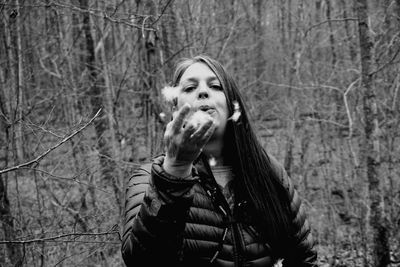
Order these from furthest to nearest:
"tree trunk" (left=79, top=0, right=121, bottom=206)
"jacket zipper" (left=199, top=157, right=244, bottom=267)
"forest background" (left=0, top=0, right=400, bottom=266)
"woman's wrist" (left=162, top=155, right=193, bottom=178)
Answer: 1. "tree trunk" (left=79, top=0, right=121, bottom=206)
2. "forest background" (left=0, top=0, right=400, bottom=266)
3. "jacket zipper" (left=199, top=157, right=244, bottom=267)
4. "woman's wrist" (left=162, top=155, right=193, bottom=178)

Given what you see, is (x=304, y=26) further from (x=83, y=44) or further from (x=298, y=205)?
(x=298, y=205)

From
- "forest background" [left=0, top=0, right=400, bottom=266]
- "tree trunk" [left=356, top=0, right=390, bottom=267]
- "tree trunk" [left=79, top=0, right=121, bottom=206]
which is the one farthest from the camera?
"tree trunk" [left=356, top=0, right=390, bottom=267]

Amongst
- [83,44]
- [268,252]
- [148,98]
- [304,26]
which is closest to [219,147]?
[268,252]

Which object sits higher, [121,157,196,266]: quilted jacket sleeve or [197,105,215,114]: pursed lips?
[197,105,215,114]: pursed lips

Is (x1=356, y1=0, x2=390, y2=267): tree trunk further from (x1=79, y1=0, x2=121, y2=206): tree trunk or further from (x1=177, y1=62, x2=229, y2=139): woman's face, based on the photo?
(x1=177, y1=62, x2=229, y2=139): woman's face

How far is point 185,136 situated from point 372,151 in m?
5.45

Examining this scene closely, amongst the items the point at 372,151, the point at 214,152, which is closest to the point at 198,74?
the point at 214,152

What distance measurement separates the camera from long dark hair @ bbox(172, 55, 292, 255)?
1.79 m

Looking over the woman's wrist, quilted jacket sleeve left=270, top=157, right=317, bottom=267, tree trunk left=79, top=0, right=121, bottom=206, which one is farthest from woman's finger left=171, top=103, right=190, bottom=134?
tree trunk left=79, top=0, right=121, bottom=206

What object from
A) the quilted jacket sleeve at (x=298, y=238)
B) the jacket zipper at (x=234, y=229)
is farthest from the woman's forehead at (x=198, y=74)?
the quilted jacket sleeve at (x=298, y=238)

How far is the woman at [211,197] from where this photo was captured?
137cm

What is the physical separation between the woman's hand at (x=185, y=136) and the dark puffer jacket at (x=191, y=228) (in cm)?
8

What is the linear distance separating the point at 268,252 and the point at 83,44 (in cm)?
970

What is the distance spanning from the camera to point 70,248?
412 cm
